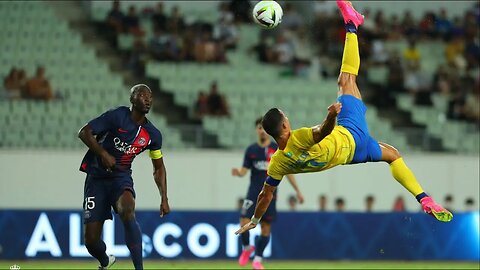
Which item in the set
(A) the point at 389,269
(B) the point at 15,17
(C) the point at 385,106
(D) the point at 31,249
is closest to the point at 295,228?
(A) the point at 389,269

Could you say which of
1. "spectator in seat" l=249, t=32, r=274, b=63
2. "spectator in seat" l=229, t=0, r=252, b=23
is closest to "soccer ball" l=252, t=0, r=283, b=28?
"spectator in seat" l=249, t=32, r=274, b=63

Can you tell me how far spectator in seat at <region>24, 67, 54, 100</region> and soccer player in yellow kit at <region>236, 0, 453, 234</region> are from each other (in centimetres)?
1116

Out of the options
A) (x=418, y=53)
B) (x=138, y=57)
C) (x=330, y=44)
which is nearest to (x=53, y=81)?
(x=138, y=57)

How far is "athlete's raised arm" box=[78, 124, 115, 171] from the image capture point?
38.9ft

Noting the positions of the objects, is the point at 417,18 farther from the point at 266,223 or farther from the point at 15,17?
the point at 266,223

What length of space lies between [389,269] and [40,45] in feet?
34.0

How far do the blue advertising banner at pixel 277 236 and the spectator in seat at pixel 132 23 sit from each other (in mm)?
7194

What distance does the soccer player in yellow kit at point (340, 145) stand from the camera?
11727 millimetres

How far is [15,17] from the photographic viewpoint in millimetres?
24484

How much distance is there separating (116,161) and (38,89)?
1080 cm

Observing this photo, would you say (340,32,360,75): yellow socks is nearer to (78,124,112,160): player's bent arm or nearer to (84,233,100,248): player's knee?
(78,124,112,160): player's bent arm

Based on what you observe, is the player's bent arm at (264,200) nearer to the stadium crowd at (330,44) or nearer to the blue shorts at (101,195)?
the blue shorts at (101,195)

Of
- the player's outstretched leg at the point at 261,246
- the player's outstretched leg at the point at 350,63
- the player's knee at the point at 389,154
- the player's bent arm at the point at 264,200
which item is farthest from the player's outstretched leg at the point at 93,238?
the player's outstretched leg at the point at 261,246

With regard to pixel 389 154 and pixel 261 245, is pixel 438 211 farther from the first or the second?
pixel 261 245
